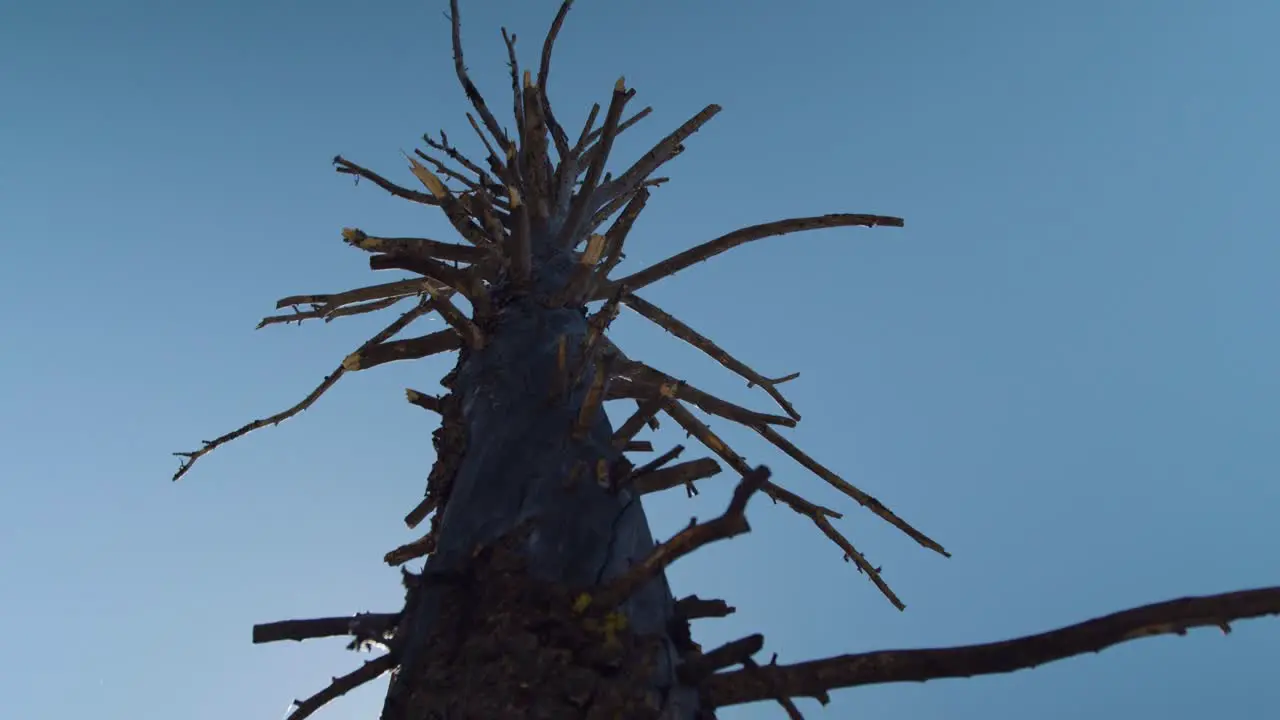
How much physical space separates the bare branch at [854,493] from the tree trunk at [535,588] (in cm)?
138

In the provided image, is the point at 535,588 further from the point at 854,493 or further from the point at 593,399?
the point at 854,493

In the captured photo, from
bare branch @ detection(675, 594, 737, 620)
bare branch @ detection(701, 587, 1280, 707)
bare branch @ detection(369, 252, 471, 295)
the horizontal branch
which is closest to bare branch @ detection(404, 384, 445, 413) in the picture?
the horizontal branch

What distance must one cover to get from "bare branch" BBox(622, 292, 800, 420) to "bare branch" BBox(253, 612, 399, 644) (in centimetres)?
243

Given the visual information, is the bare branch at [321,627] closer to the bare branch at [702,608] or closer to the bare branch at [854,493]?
the bare branch at [702,608]

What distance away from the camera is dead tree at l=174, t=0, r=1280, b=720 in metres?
1.56

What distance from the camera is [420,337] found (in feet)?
11.1

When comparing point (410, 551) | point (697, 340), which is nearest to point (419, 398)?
point (410, 551)

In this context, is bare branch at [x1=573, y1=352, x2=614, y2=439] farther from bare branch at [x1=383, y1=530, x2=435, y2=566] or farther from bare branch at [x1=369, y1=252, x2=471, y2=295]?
bare branch at [x1=383, y1=530, x2=435, y2=566]

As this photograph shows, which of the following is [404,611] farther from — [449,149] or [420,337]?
[449,149]

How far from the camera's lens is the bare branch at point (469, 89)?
476 cm

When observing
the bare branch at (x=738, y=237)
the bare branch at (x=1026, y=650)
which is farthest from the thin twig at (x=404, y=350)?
the bare branch at (x=1026, y=650)

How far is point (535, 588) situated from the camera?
6.19ft

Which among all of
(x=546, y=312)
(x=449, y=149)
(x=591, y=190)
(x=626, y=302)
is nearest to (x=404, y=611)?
(x=546, y=312)

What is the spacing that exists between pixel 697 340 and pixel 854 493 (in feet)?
3.77
